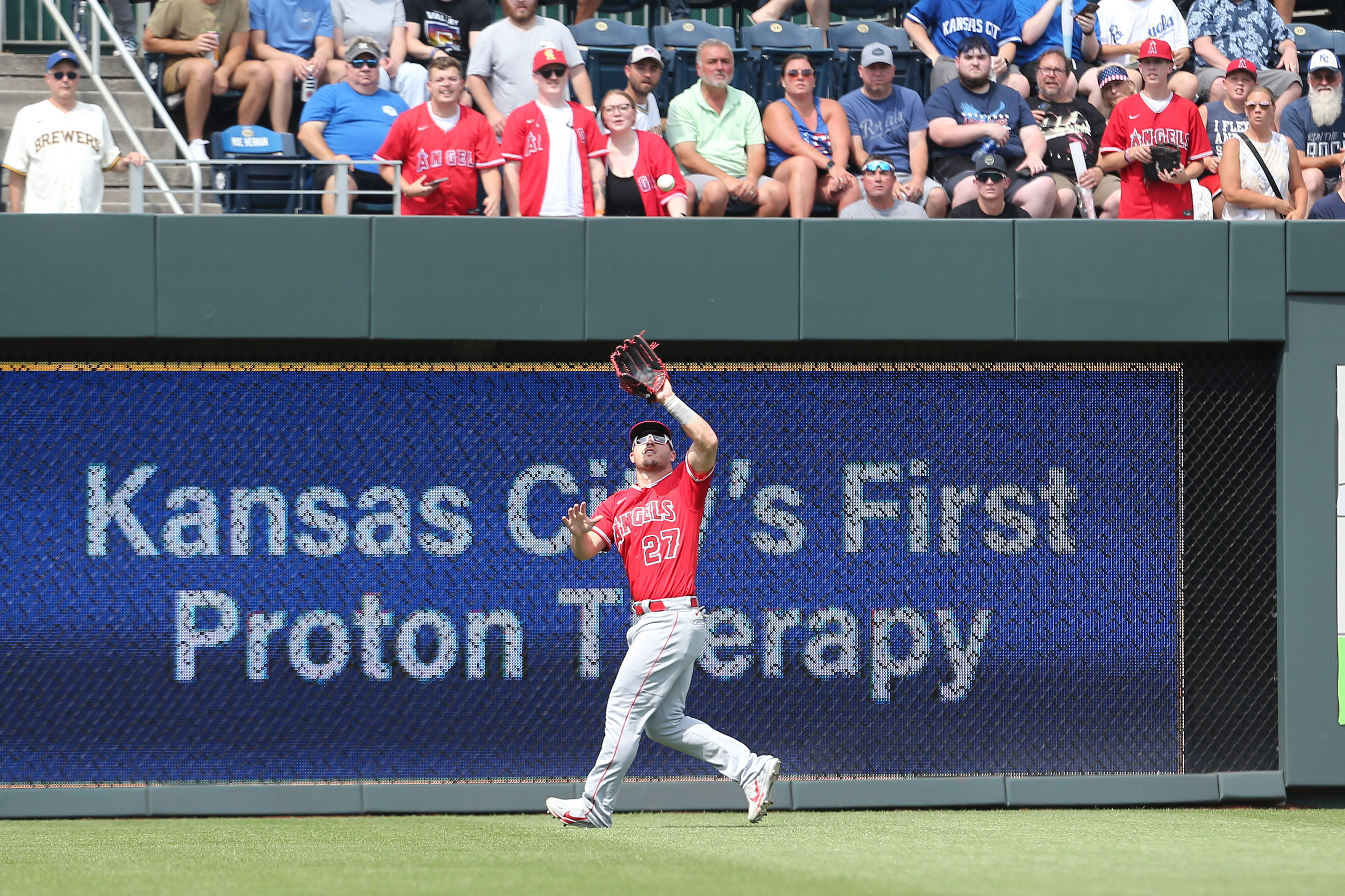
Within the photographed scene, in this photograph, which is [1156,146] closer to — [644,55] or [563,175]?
[644,55]

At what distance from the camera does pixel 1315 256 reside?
884 centimetres

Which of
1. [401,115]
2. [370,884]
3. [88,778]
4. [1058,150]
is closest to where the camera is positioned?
[370,884]

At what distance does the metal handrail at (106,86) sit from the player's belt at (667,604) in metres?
3.75

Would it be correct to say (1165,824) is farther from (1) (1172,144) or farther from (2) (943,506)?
(1) (1172,144)

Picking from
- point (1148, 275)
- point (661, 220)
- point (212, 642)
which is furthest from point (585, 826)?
point (1148, 275)

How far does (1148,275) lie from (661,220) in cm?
262

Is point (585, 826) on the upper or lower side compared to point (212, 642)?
lower

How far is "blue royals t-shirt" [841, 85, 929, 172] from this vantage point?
1052cm

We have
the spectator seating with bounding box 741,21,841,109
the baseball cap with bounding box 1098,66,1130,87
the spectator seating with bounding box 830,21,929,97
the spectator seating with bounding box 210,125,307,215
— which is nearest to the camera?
the spectator seating with bounding box 210,125,307,215

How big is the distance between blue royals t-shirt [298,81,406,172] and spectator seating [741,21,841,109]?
109 inches

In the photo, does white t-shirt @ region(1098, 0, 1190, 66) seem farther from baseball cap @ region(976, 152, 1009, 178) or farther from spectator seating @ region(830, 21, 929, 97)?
baseball cap @ region(976, 152, 1009, 178)

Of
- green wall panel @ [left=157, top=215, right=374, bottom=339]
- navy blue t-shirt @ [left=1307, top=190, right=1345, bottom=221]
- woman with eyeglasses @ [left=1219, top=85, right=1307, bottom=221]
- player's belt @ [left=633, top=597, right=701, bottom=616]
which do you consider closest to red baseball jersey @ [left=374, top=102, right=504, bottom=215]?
green wall panel @ [left=157, top=215, right=374, bottom=339]

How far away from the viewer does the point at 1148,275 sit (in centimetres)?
873

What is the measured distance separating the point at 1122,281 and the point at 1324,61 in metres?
3.47
